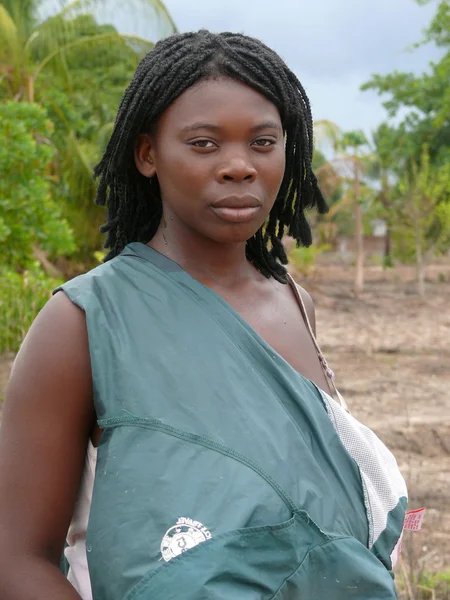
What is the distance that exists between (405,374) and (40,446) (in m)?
8.31

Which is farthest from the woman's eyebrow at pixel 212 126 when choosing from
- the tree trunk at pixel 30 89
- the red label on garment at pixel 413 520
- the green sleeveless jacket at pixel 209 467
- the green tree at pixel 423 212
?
the green tree at pixel 423 212

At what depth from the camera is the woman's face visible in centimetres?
140

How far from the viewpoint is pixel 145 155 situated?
1.52 m

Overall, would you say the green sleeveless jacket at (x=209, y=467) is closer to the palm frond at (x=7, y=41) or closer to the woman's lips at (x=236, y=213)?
the woman's lips at (x=236, y=213)

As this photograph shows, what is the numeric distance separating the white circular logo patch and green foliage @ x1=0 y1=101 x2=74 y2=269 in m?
6.09

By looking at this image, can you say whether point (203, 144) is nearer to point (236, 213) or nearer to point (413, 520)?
point (236, 213)

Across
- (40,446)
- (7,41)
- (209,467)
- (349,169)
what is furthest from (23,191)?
(349,169)

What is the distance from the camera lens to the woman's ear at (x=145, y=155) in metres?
1.50

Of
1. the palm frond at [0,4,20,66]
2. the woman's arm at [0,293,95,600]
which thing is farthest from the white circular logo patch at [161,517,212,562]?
the palm frond at [0,4,20,66]

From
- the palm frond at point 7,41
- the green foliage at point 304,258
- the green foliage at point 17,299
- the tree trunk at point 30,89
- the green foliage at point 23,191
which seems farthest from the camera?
the green foliage at point 304,258

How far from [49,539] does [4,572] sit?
0.26 ft

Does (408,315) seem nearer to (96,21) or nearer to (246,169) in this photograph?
(96,21)

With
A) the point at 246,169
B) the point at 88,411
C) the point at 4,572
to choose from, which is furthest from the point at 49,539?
the point at 246,169

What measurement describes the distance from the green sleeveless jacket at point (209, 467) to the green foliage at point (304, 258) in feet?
55.0
